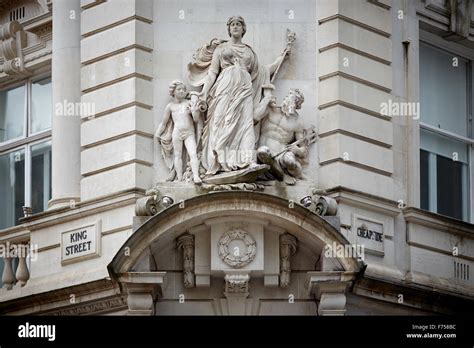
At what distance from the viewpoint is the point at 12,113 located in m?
41.4

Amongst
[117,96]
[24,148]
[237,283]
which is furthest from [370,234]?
[24,148]

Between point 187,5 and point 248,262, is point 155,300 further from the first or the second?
point 187,5

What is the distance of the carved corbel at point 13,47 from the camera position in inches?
1603

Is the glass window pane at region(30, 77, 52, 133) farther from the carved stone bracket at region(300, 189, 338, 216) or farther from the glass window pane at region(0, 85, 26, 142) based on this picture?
the carved stone bracket at region(300, 189, 338, 216)

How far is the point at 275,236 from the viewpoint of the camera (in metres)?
36.3

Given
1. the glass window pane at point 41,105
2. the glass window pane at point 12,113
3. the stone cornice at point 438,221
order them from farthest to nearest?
the glass window pane at point 12,113 < the glass window pane at point 41,105 < the stone cornice at point 438,221

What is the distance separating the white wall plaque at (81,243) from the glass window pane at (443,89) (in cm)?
697

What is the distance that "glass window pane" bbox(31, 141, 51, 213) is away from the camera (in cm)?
3988

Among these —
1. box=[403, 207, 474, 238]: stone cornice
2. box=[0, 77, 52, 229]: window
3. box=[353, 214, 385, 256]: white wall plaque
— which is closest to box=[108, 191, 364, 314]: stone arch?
box=[353, 214, 385, 256]: white wall plaque

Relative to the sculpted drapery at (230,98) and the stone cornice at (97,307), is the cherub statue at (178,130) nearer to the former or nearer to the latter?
the sculpted drapery at (230,98)

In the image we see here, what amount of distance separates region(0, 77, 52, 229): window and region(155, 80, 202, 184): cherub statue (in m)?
3.72

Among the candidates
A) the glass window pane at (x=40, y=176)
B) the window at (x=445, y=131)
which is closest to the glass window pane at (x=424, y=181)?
the window at (x=445, y=131)
